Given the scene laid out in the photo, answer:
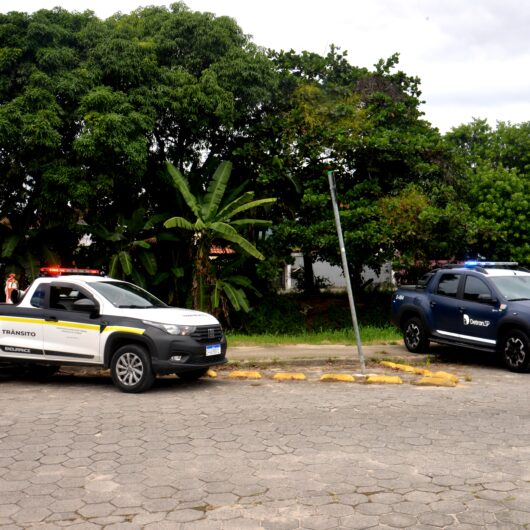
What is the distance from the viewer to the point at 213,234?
61.0 feet

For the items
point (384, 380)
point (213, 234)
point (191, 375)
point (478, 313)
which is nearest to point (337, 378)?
point (384, 380)

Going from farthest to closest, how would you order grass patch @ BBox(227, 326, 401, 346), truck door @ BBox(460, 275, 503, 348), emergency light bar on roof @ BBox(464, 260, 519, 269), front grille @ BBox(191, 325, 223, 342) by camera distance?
grass patch @ BBox(227, 326, 401, 346) < emergency light bar on roof @ BBox(464, 260, 519, 269) < truck door @ BBox(460, 275, 503, 348) < front grille @ BBox(191, 325, 223, 342)

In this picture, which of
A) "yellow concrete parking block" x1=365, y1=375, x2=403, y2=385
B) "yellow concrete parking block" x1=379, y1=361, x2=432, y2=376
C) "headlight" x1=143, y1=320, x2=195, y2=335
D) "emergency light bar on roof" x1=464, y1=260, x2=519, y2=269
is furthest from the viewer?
"emergency light bar on roof" x1=464, y1=260, x2=519, y2=269

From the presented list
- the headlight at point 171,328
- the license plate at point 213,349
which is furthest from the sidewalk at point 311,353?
the headlight at point 171,328

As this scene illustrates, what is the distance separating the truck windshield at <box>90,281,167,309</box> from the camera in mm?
9859

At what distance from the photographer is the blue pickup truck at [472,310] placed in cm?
1103

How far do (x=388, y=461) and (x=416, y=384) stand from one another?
4167 mm

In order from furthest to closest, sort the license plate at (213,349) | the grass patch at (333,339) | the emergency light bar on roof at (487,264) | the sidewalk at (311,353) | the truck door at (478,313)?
the grass patch at (333,339), the emergency light bar on roof at (487,264), the sidewalk at (311,353), the truck door at (478,313), the license plate at (213,349)

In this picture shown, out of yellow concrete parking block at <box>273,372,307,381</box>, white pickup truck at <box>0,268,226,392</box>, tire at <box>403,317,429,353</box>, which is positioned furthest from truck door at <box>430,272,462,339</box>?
white pickup truck at <box>0,268,226,392</box>

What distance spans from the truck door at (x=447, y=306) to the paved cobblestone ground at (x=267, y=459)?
3293 mm

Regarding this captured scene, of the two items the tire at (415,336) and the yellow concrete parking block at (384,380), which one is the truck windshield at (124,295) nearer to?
the yellow concrete parking block at (384,380)

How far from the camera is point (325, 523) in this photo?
423 cm

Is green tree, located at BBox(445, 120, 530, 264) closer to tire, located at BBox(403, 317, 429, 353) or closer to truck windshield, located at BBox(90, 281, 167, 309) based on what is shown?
tire, located at BBox(403, 317, 429, 353)

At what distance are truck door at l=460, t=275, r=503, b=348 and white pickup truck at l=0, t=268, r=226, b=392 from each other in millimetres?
4881
